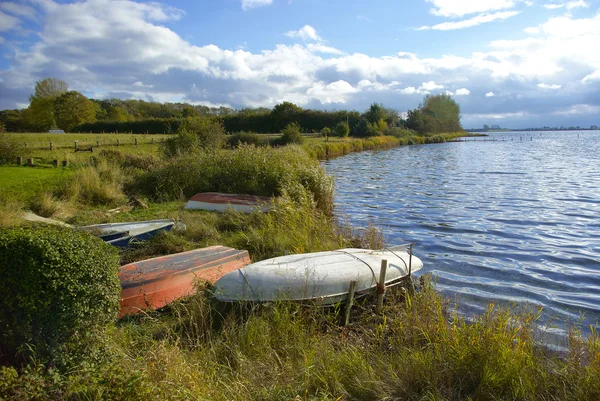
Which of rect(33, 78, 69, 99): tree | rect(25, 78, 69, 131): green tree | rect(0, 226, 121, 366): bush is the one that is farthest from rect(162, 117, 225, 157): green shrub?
rect(33, 78, 69, 99): tree

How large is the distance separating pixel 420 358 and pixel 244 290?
2.11m

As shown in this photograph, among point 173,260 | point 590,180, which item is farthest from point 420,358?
point 590,180

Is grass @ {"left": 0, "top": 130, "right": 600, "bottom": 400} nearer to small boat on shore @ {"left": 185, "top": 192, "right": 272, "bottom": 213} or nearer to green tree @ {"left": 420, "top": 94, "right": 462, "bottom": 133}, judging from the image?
small boat on shore @ {"left": 185, "top": 192, "right": 272, "bottom": 213}

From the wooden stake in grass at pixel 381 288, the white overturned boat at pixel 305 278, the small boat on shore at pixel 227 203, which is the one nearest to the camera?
the white overturned boat at pixel 305 278

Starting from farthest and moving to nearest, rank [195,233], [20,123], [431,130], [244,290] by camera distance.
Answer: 1. [431,130]
2. [20,123]
3. [195,233]
4. [244,290]

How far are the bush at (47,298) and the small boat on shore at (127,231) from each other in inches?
171

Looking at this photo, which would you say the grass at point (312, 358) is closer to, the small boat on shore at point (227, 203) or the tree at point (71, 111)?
the small boat on shore at point (227, 203)

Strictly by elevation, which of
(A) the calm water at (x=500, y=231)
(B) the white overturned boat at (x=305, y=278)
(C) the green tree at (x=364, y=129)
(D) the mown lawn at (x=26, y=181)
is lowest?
(A) the calm water at (x=500, y=231)

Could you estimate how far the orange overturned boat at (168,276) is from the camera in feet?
17.4

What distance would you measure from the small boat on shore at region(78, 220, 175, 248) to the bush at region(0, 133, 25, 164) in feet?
38.3

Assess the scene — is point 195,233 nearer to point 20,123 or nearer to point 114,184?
point 114,184

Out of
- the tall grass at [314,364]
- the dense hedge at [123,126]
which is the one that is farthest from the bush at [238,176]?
the dense hedge at [123,126]

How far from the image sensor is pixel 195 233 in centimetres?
864

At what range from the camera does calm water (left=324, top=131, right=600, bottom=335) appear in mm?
7242
